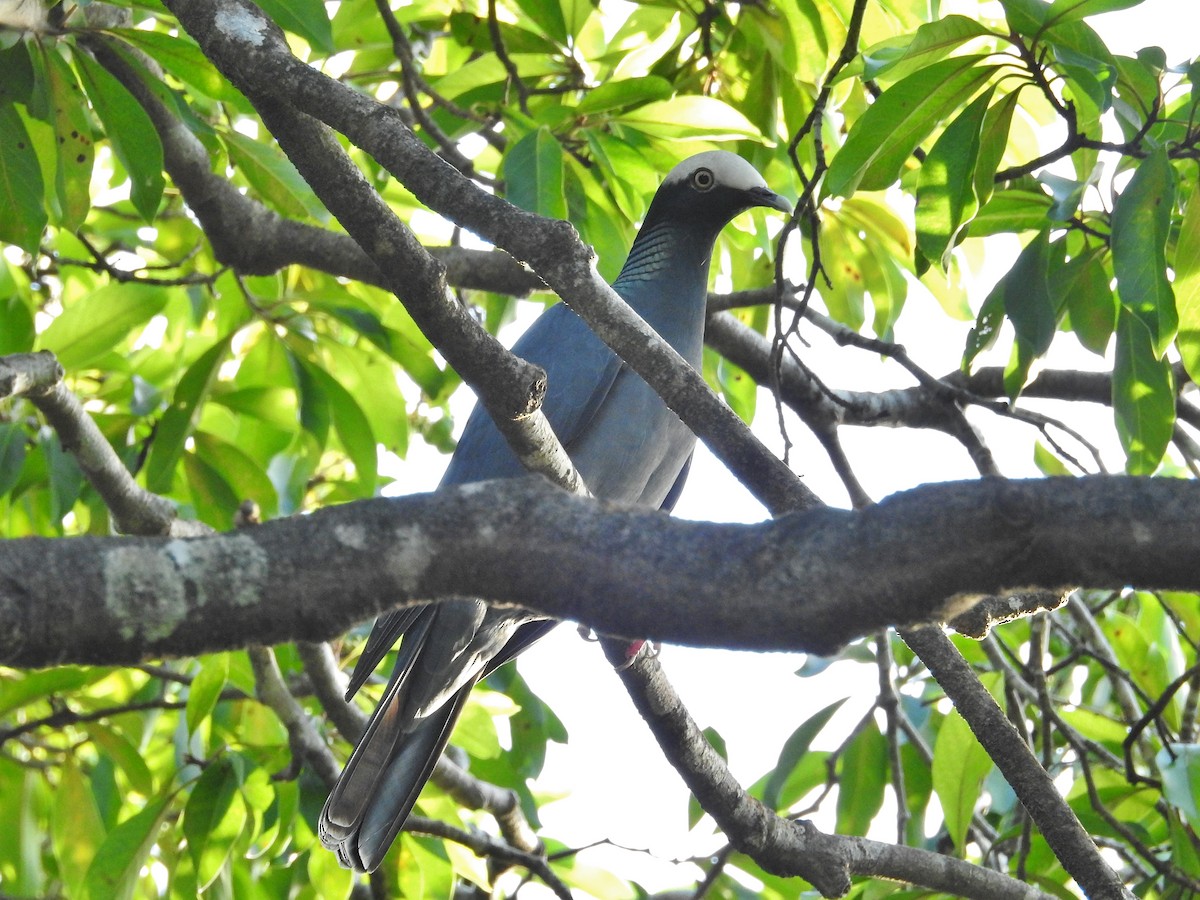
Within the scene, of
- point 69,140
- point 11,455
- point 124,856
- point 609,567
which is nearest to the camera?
point 609,567

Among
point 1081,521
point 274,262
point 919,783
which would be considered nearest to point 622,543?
point 1081,521

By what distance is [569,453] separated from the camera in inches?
135

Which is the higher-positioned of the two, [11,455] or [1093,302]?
[1093,302]

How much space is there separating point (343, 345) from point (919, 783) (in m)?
2.26

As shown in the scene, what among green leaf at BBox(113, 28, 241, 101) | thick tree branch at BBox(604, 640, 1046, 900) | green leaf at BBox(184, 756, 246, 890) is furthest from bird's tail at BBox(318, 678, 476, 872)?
green leaf at BBox(113, 28, 241, 101)

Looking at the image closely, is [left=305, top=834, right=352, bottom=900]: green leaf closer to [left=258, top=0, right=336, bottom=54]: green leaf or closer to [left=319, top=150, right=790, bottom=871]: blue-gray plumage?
[left=319, top=150, right=790, bottom=871]: blue-gray plumage

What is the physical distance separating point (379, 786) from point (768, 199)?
197cm

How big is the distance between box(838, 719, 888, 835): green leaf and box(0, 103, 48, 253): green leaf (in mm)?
2540

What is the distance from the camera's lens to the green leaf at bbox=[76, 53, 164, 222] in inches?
107

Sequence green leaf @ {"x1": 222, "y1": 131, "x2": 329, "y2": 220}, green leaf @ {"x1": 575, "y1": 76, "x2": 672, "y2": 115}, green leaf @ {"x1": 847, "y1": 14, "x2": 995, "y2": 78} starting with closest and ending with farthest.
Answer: green leaf @ {"x1": 847, "y1": 14, "x2": 995, "y2": 78} < green leaf @ {"x1": 575, "y1": 76, "x2": 672, "y2": 115} < green leaf @ {"x1": 222, "y1": 131, "x2": 329, "y2": 220}

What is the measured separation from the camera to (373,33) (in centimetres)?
381

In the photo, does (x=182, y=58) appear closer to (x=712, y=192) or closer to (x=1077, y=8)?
(x=712, y=192)

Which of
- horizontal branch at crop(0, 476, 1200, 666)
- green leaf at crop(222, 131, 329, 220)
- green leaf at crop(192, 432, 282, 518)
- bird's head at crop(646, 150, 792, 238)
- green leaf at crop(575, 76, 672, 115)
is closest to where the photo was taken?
horizontal branch at crop(0, 476, 1200, 666)

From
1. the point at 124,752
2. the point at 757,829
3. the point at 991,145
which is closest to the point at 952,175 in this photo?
the point at 991,145
